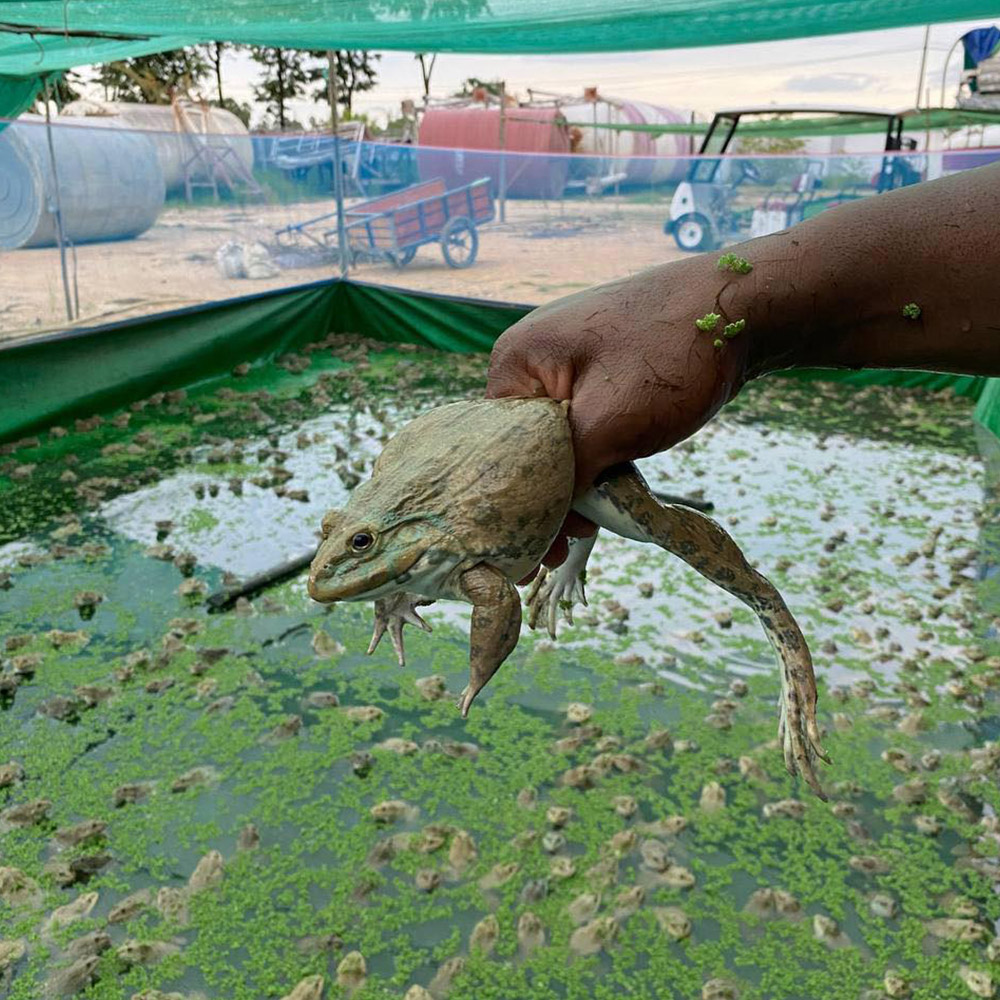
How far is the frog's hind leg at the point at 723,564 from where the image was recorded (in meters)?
1.39

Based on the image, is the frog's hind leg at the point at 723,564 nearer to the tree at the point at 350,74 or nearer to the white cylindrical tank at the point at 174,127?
the white cylindrical tank at the point at 174,127

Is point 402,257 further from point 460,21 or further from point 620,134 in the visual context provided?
point 620,134

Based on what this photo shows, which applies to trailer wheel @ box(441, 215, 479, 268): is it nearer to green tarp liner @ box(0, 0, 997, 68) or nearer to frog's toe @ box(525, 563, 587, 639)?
green tarp liner @ box(0, 0, 997, 68)

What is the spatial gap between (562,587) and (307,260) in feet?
28.6

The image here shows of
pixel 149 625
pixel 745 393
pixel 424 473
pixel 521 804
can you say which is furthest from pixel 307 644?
pixel 745 393

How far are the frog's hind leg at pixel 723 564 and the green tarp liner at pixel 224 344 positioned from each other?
6318 millimetres

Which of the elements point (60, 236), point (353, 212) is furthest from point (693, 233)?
point (60, 236)

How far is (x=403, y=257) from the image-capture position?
10305 mm

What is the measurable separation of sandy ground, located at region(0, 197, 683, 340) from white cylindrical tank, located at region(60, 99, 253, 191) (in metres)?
0.40

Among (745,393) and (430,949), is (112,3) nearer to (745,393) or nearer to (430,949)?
(430,949)

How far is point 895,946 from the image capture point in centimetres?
255

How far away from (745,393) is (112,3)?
18.4 ft

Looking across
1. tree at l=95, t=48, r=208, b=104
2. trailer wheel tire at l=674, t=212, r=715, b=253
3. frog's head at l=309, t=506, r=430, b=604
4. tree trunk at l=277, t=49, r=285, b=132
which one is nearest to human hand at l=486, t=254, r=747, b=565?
frog's head at l=309, t=506, r=430, b=604

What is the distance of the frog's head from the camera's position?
3.86 ft
